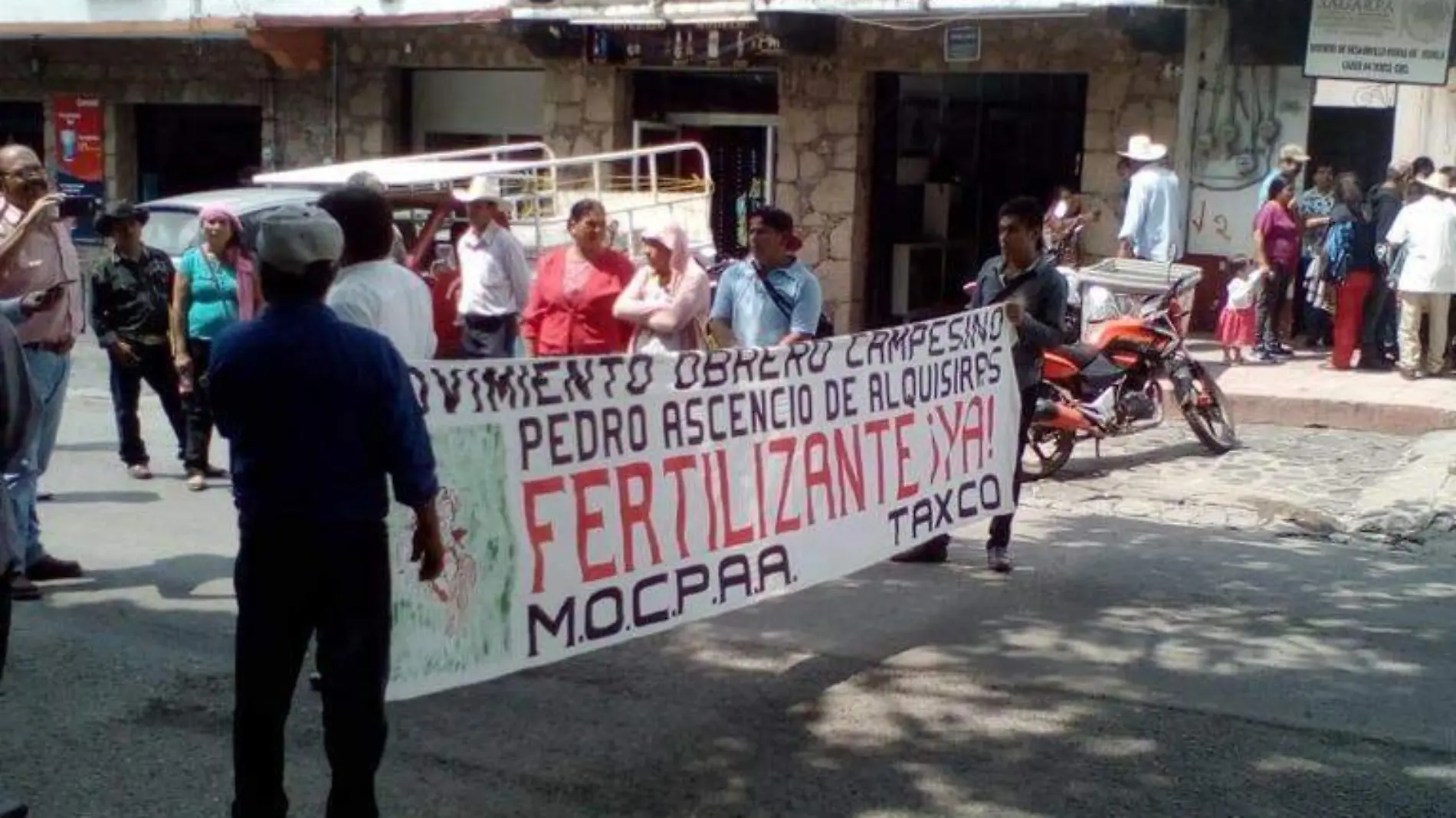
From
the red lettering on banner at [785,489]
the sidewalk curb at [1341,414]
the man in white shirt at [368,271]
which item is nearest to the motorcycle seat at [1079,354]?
the sidewalk curb at [1341,414]

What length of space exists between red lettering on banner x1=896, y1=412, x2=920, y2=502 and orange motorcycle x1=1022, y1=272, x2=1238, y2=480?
11.2 feet

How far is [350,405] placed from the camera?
410 cm

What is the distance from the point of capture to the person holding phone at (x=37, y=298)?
6918 millimetres

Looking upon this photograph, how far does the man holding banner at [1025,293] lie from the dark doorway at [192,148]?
15677mm

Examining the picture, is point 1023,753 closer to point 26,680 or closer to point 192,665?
point 192,665

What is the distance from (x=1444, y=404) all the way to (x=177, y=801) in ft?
32.1

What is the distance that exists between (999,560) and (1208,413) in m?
3.85

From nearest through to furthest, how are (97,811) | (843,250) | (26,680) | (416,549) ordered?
(416,549), (97,811), (26,680), (843,250)

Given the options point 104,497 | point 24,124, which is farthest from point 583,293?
point 24,124

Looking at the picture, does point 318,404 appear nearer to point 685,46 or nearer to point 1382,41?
point 1382,41

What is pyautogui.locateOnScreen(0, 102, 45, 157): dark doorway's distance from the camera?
886 inches

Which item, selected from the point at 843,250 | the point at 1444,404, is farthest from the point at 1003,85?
the point at 1444,404

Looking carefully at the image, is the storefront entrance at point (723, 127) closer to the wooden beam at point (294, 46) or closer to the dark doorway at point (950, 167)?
the dark doorway at point (950, 167)

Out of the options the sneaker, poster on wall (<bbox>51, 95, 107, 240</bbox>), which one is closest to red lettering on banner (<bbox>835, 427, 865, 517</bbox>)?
the sneaker
